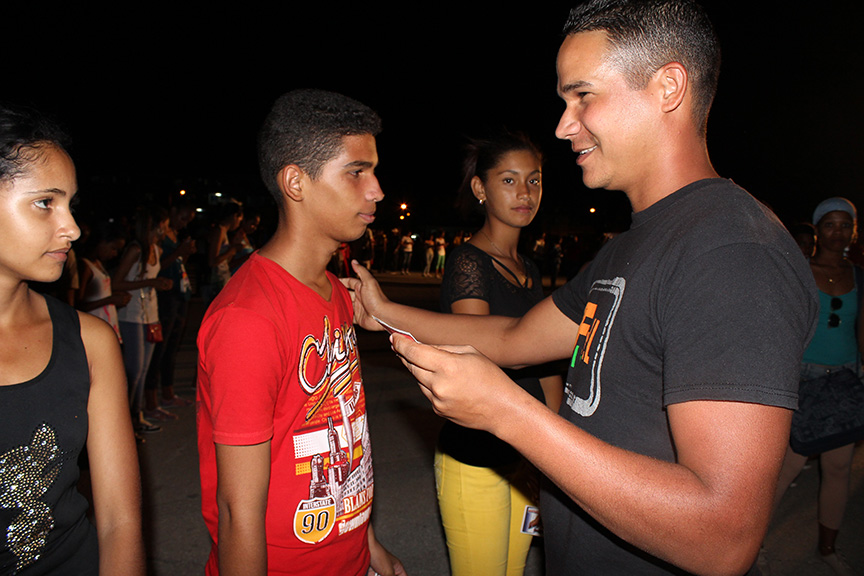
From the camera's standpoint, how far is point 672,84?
1.35 m

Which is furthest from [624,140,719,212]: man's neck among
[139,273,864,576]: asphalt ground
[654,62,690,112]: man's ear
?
[139,273,864,576]: asphalt ground

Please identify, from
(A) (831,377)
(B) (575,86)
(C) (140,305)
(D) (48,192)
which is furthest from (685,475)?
(C) (140,305)

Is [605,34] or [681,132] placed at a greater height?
[605,34]

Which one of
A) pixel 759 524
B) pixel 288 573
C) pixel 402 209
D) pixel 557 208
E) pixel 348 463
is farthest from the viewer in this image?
pixel 557 208

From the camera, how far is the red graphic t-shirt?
1.50 metres

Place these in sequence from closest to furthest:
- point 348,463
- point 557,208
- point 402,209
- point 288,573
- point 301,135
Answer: point 288,573, point 348,463, point 301,135, point 402,209, point 557,208

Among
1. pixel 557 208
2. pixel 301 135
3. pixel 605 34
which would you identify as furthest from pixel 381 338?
pixel 557 208

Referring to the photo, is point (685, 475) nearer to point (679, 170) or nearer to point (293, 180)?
point (679, 170)

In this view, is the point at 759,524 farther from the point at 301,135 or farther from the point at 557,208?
the point at 557,208

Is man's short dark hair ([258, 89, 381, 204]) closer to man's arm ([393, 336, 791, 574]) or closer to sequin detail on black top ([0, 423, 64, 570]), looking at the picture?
sequin detail on black top ([0, 423, 64, 570])

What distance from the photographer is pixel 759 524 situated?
1.01 m

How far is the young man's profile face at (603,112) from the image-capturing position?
1.38m

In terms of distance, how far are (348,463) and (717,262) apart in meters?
1.34

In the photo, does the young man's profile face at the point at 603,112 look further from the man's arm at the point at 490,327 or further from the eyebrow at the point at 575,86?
the man's arm at the point at 490,327
